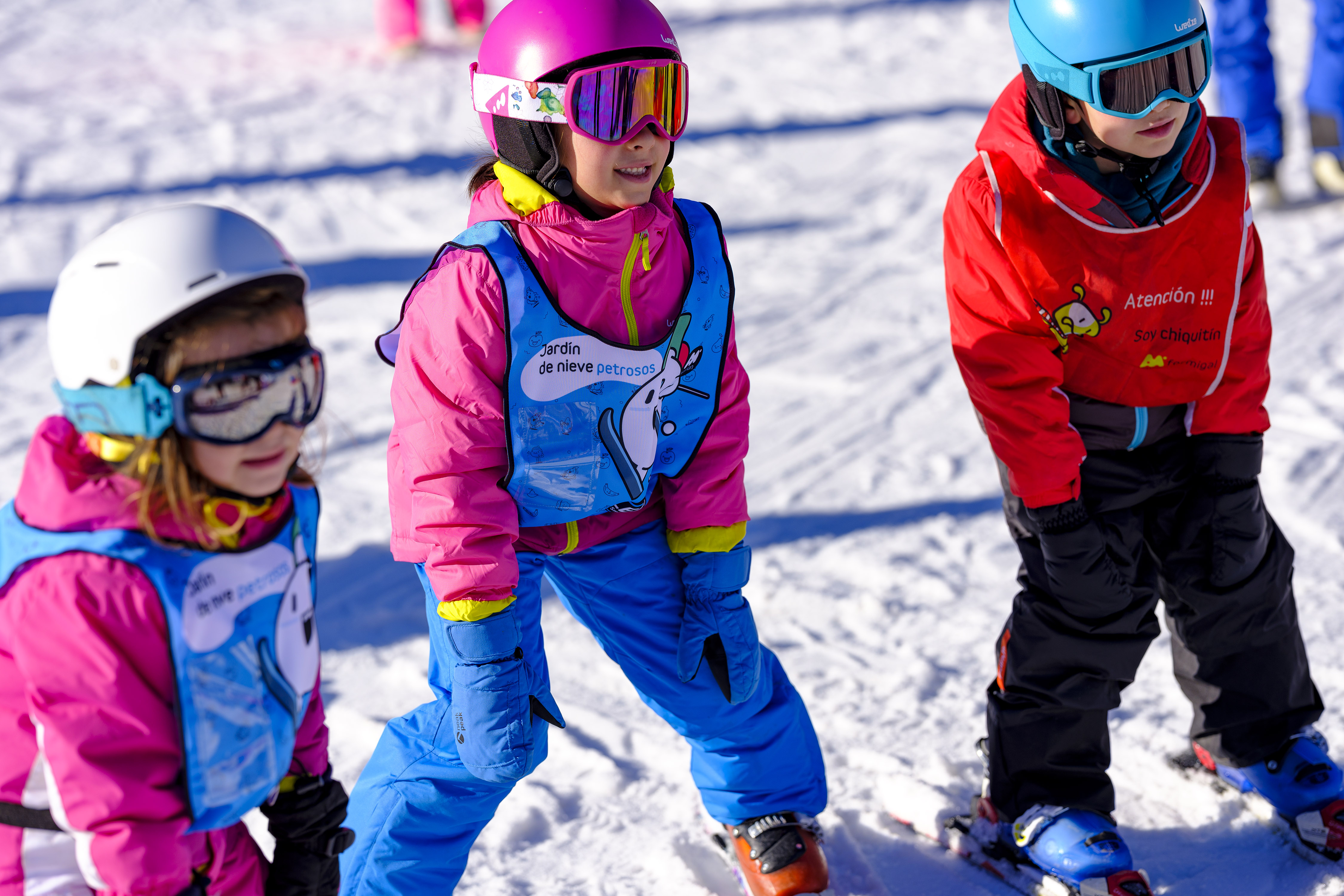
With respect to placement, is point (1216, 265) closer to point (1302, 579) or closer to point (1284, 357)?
point (1302, 579)

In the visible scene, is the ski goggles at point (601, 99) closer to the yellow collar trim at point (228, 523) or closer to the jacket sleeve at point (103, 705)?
the yellow collar trim at point (228, 523)

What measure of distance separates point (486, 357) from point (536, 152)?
414mm

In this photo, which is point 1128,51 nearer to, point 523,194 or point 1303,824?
point 523,194

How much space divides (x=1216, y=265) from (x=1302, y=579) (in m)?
1.84

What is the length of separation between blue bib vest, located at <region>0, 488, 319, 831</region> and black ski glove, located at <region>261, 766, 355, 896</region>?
52mm

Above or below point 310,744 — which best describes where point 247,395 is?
above

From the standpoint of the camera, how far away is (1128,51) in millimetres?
2316

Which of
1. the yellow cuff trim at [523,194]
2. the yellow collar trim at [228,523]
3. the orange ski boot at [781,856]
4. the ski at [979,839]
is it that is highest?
the yellow cuff trim at [523,194]

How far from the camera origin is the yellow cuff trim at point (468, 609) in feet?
7.26

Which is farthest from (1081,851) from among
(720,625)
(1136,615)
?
(720,625)

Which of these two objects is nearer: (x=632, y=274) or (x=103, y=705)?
(x=103, y=705)

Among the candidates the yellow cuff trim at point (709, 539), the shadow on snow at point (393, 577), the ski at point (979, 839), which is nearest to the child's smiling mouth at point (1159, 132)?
the yellow cuff trim at point (709, 539)

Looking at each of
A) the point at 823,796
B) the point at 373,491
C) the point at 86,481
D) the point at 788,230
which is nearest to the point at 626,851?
the point at 823,796

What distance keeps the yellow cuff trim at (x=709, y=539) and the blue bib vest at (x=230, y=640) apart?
2.67 feet
